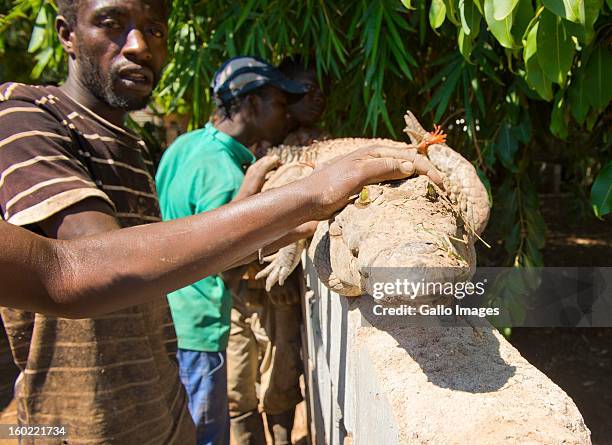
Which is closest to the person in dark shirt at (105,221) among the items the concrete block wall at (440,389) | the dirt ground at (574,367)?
the concrete block wall at (440,389)

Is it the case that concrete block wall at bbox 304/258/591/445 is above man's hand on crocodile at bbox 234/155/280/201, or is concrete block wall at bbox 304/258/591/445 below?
below

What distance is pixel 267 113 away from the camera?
114 inches

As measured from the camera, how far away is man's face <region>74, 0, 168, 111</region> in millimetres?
1616

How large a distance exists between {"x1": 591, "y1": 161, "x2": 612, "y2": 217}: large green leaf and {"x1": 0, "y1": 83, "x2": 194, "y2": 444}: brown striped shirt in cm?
167

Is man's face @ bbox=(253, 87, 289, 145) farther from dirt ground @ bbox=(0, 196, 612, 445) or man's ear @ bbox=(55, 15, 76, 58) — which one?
dirt ground @ bbox=(0, 196, 612, 445)

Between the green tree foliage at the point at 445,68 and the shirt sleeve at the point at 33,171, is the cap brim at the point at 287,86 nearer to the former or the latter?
the green tree foliage at the point at 445,68

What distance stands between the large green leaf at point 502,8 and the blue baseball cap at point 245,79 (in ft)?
5.20

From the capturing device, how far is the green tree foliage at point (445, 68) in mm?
2008

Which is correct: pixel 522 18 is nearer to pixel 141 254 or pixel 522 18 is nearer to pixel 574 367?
pixel 141 254

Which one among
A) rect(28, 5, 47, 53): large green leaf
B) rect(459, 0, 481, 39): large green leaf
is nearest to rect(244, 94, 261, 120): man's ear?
rect(459, 0, 481, 39): large green leaf

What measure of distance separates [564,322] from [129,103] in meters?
3.68

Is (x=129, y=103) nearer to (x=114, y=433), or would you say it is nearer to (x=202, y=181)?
(x=202, y=181)

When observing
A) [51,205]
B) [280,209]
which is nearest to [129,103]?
[51,205]

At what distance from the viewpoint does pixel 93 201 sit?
4.08 ft
